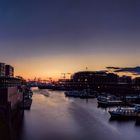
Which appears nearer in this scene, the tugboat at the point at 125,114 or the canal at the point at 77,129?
the canal at the point at 77,129

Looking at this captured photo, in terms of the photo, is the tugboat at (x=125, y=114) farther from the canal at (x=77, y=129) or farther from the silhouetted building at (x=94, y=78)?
the silhouetted building at (x=94, y=78)

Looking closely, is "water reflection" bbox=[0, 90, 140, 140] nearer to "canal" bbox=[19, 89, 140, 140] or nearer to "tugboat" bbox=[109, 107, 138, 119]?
"canal" bbox=[19, 89, 140, 140]

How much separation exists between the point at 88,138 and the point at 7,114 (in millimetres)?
9908

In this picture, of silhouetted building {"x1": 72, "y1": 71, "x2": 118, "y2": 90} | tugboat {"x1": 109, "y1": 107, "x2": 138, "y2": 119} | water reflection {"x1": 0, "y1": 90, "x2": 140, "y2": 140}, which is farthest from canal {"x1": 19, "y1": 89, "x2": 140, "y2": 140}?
silhouetted building {"x1": 72, "y1": 71, "x2": 118, "y2": 90}

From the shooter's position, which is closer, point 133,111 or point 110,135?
point 110,135

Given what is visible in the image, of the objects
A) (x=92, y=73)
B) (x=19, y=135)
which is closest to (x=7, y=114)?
(x=19, y=135)

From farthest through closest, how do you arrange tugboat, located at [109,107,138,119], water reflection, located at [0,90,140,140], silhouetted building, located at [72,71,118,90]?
1. silhouetted building, located at [72,71,118,90]
2. tugboat, located at [109,107,138,119]
3. water reflection, located at [0,90,140,140]

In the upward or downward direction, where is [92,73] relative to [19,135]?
upward

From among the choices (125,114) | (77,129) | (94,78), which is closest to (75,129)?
(77,129)

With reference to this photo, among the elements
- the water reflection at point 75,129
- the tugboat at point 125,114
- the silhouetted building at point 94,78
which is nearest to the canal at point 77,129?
the water reflection at point 75,129

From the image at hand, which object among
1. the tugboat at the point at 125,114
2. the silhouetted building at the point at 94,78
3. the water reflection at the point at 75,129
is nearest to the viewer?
the water reflection at the point at 75,129

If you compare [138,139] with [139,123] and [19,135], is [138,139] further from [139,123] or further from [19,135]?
[19,135]

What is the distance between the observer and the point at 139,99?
69.5m

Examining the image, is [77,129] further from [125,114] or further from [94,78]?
[94,78]
